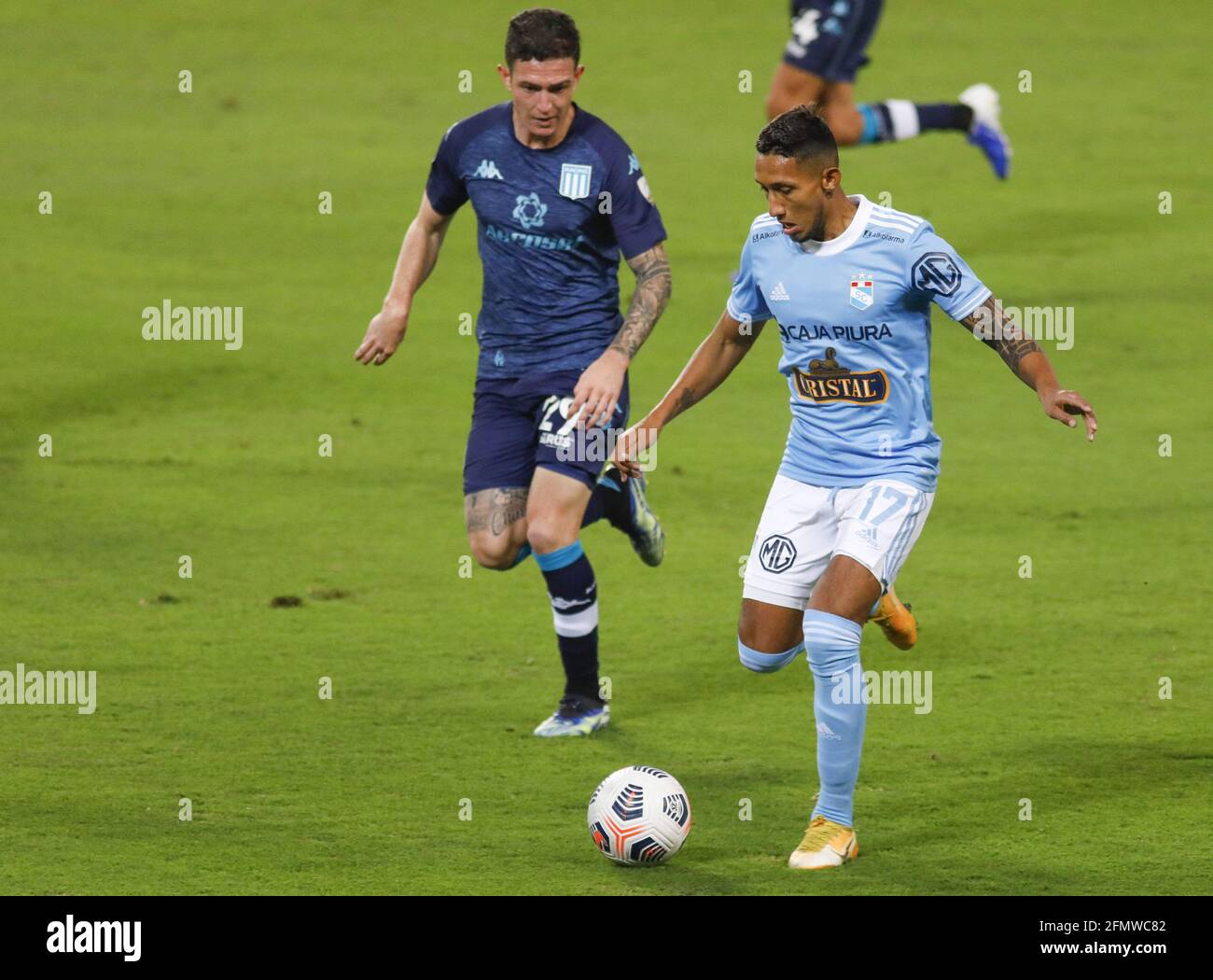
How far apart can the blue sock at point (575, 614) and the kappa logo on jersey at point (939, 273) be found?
→ 85.8 inches

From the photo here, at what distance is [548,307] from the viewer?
8.59 m

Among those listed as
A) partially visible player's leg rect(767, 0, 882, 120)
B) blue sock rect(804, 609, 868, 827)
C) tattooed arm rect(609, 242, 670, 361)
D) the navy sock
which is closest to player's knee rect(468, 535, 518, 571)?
tattooed arm rect(609, 242, 670, 361)

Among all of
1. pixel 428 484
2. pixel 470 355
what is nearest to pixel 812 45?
pixel 470 355

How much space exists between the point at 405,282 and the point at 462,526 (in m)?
3.24

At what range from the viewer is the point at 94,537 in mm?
11477

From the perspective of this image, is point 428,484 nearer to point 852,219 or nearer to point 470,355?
point 470,355

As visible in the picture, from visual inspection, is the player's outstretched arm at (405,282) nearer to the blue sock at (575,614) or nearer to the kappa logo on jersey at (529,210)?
the kappa logo on jersey at (529,210)

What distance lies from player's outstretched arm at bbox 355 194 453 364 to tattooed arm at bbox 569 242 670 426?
31.0 inches

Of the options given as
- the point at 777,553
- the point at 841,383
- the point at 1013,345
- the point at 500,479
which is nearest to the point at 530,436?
the point at 500,479

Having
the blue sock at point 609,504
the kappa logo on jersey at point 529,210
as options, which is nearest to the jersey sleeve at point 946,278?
the kappa logo on jersey at point 529,210

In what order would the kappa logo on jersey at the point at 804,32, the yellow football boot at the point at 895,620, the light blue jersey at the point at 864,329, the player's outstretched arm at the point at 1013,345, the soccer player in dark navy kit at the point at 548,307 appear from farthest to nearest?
the kappa logo on jersey at the point at 804,32
the soccer player in dark navy kit at the point at 548,307
the yellow football boot at the point at 895,620
the light blue jersey at the point at 864,329
the player's outstretched arm at the point at 1013,345

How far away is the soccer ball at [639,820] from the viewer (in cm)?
675

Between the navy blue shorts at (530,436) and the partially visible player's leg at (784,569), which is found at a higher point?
the navy blue shorts at (530,436)
